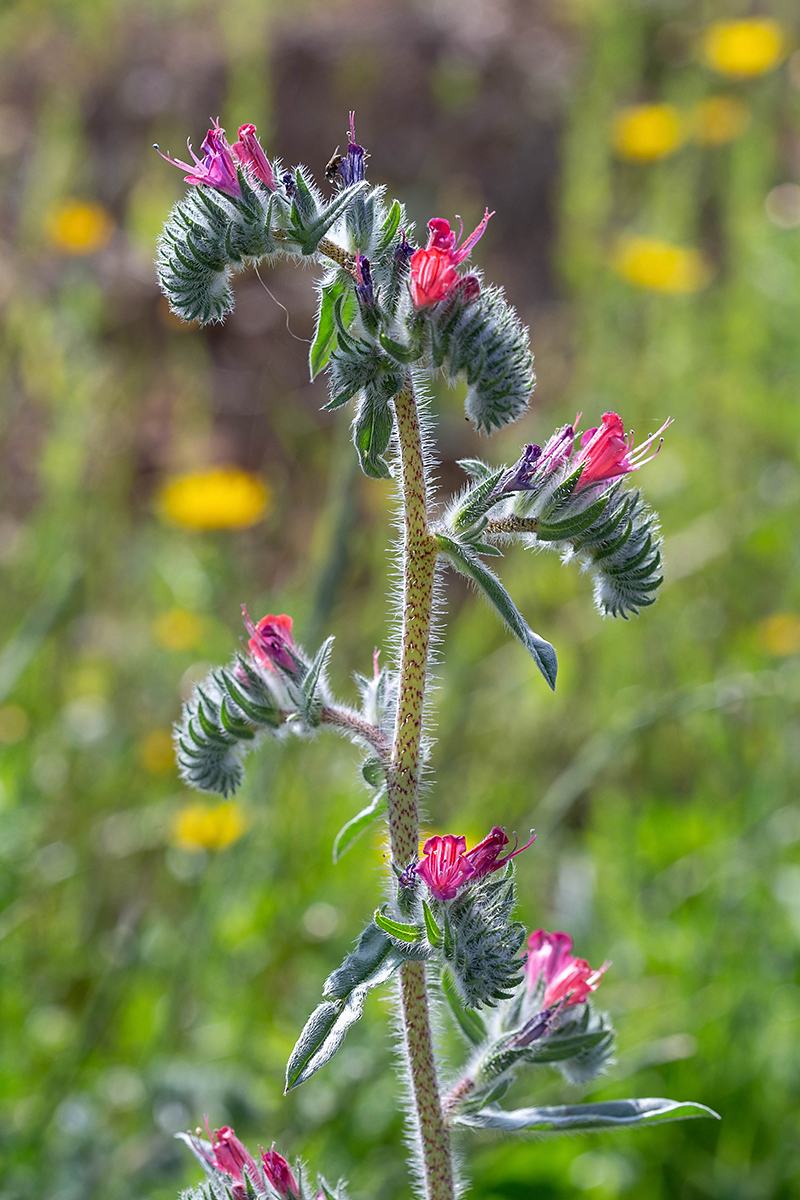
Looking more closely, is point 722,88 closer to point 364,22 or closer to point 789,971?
point 364,22

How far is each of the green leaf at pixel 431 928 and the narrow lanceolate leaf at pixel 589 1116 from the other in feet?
1.09

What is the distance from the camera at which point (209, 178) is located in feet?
5.00

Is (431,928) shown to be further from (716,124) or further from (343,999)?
(716,124)

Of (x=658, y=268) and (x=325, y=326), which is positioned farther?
(x=658, y=268)

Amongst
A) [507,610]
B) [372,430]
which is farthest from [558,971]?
[372,430]

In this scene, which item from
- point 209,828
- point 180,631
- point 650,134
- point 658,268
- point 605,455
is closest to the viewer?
point 605,455

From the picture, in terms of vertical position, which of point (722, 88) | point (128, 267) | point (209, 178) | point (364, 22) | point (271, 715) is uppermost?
point (364, 22)

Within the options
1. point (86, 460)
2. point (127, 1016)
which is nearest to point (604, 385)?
point (86, 460)

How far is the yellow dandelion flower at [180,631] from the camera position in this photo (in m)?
4.36

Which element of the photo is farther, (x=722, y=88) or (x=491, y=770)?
(x=722, y=88)

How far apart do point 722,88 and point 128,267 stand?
5073 mm

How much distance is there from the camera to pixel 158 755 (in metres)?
4.04

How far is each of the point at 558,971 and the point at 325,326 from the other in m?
1.04

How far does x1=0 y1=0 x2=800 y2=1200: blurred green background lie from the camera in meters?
2.86
